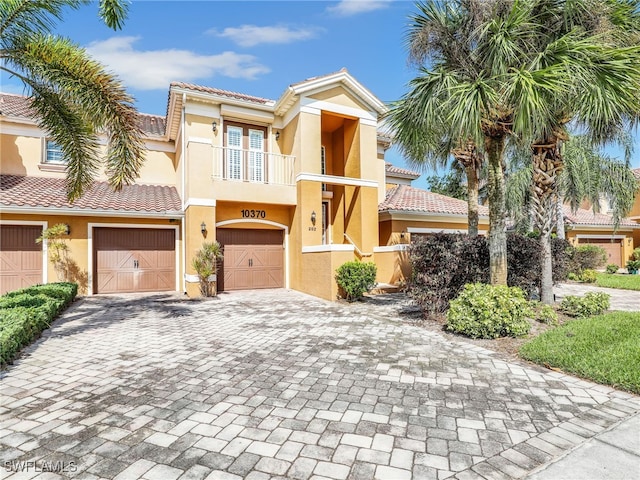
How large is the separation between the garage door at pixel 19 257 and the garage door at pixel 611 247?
32954mm

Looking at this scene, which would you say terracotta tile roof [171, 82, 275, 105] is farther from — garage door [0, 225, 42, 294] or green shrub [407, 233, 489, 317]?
green shrub [407, 233, 489, 317]

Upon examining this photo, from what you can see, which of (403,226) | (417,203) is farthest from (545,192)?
(417,203)

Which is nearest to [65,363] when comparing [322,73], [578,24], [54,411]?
[54,411]

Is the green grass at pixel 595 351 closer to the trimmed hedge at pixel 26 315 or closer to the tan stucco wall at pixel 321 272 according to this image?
the tan stucco wall at pixel 321 272

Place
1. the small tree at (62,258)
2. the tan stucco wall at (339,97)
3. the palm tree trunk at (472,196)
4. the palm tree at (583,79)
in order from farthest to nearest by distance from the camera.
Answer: the tan stucco wall at (339,97), the small tree at (62,258), the palm tree trunk at (472,196), the palm tree at (583,79)

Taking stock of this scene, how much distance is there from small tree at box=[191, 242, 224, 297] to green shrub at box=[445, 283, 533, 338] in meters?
8.76

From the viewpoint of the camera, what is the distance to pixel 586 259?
1911cm

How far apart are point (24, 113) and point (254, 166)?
1021cm

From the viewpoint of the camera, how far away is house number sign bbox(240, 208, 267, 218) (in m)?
14.7

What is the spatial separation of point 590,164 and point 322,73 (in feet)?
47.5

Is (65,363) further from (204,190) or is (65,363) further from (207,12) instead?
(207,12)

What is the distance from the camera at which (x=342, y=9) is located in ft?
33.0

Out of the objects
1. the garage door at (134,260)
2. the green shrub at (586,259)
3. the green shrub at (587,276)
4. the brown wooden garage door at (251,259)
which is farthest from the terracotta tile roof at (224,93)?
the green shrub at (587,276)

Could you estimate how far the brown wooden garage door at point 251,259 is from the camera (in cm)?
1463
